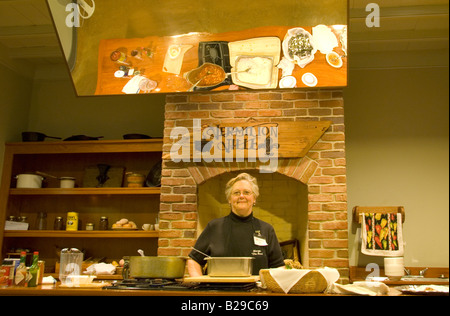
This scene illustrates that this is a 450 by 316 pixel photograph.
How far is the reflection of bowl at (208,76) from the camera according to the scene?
2.50m

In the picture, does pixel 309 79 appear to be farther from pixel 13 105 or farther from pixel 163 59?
pixel 13 105

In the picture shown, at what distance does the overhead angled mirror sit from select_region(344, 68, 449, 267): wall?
243 centimetres

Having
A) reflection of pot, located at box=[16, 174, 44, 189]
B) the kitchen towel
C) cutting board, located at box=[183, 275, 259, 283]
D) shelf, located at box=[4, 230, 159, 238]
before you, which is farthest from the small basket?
reflection of pot, located at box=[16, 174, 44, 189]

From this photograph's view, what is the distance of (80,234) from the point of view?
15.2ft

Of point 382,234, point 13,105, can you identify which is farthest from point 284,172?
point 13,105

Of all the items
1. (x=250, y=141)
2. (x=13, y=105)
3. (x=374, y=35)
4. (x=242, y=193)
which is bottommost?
(x=242, y=193)

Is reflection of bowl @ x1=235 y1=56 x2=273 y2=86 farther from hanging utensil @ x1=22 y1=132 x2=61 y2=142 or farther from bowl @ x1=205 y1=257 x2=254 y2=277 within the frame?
hanging utensil @ x1=22 y1=132 x2=61 y2=142

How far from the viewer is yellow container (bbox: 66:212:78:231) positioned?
15.5 ft

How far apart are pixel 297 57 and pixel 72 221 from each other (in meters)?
3.29

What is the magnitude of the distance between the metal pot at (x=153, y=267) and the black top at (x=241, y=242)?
0.78 metres

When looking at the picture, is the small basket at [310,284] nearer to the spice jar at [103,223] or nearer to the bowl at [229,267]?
the bowl at [229,267]

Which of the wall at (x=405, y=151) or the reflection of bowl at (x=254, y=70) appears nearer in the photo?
the reflection of bowl at (x=254, y=70)

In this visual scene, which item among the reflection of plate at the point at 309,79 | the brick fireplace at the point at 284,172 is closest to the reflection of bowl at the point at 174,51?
the reflection of plate at the point at 309,79

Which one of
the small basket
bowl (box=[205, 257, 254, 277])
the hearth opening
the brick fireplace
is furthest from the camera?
the hearth opening
